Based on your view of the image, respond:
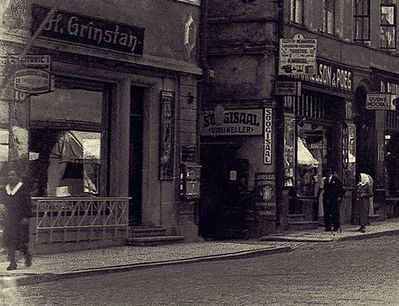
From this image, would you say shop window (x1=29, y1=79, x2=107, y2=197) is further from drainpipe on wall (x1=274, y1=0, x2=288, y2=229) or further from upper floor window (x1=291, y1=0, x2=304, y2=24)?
upper floor window (x1=291, y1=0, x2=304, y2=24)

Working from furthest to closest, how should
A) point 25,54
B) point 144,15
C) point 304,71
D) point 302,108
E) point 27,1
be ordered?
point 302,108 < point 304,71 < point 144,15 < point 27,1 < point 25,54

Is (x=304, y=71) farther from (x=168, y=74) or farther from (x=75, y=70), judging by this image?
(x=75, y=70)

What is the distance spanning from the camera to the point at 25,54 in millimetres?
19531

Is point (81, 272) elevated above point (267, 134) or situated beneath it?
situated beneath

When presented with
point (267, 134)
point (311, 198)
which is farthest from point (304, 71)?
point (311, 198)

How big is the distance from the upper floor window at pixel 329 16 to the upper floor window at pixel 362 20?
64.1 inches

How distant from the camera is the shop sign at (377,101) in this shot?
35.0 metres

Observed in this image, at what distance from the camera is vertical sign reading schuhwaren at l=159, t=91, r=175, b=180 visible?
25.2 metres

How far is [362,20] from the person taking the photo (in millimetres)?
35062

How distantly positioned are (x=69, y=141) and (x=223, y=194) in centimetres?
831

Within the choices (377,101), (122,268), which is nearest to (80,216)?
(122,268)

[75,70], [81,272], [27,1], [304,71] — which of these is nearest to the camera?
[81,272]

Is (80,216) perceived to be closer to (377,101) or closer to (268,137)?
(268,137)

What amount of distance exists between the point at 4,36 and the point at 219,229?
11310 mm
